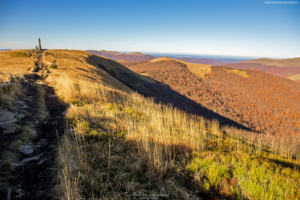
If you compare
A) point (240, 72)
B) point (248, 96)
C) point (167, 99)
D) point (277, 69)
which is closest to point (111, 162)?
point (167, 99)

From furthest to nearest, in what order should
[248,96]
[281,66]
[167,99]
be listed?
[281,66] → [248,96] → [167,99]

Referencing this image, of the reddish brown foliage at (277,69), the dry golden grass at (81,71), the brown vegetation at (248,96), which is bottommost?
the brown vegetation at (248,96)

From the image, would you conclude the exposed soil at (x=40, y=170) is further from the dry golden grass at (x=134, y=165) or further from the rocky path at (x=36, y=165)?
the dry golden grass at (x=134, y=165)

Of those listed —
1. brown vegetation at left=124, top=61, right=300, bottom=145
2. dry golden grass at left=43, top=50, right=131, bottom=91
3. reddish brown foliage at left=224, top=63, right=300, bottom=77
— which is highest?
reddish brown foliage at left=224, top=63, right=300, bottom=77

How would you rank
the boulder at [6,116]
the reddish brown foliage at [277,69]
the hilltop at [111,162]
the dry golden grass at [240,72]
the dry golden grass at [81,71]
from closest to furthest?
the hilltop at [111,162] < the boulder at [6,116] < the dry golden grass at [81,71] < the dry golden grass at [240,72] < the reddish brown foliage at [277,69]

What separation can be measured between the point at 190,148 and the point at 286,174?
2499mm

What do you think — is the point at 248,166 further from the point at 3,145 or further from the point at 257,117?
the point at 257,117

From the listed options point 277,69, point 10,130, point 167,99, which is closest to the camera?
point 10,130

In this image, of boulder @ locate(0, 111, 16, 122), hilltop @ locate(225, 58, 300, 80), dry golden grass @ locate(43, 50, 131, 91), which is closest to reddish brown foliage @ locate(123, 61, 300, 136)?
dry golden grass @ locate(43, 50, 131, 91)

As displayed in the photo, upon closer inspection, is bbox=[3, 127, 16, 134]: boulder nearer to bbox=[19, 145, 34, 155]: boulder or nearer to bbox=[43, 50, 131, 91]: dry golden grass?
bbox=[19, 145, 34, 155]: boulder

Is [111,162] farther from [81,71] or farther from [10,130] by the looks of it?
[81,71]

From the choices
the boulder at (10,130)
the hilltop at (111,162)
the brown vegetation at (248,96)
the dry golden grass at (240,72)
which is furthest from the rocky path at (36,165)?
the dry golden grass at (240,72)

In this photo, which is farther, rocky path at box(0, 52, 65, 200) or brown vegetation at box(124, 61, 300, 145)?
brown vegetation at box(124, 61, 300, 145)

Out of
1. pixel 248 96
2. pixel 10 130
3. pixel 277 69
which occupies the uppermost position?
pixel 277 69
